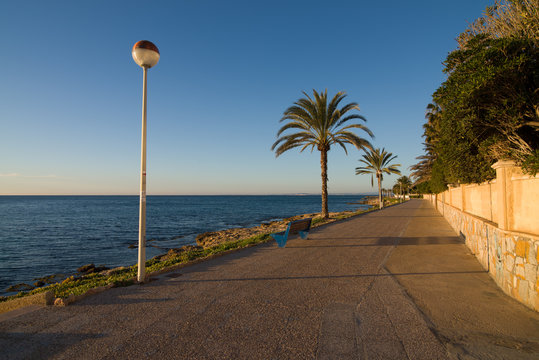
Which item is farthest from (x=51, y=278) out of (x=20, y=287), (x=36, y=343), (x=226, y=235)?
(x=226, y=235)

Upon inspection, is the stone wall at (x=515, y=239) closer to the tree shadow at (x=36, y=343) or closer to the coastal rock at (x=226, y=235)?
the tree shadow at (x=36, y=343)

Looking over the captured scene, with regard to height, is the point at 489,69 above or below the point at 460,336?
above

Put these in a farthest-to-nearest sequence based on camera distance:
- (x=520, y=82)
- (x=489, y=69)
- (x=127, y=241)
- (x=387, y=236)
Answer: (x=127, y=241), (x=387, y=236), (x=520, y=82), (x=489, y=69)

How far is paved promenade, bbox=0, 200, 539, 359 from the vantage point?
3.25 meters

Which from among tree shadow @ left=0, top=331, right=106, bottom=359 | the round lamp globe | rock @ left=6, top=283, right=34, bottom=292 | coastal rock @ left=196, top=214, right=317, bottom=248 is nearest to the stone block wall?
tree shadow @ left=0, top=331, right=106, bottom=359

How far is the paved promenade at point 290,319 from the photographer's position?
325 cm

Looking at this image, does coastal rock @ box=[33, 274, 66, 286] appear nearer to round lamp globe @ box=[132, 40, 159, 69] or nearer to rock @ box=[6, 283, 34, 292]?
rock @ box=[6, 283, 34, 292]

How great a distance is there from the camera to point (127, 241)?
2300cm

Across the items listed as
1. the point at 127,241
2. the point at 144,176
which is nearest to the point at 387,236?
the point at 144,176

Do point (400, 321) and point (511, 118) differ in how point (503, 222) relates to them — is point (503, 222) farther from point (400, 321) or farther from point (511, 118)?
point (400, 321)

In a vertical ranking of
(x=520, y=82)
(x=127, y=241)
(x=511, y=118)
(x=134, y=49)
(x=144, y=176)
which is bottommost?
(x=127, y=241)

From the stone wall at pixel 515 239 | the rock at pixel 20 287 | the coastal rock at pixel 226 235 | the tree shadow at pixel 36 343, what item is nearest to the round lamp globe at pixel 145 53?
the tree shadow at pixel 36 343

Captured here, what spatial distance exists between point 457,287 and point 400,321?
8.04 feet

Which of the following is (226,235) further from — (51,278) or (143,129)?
(143,129)
